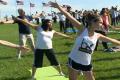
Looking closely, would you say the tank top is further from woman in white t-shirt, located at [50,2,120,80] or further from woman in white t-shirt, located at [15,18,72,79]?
woman in white t-shirt, located at [15,18,72,79]

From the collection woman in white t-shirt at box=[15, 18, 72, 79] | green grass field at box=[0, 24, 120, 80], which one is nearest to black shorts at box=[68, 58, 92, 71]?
woman in white t-shirt at box=[15, 18, 72, 79]

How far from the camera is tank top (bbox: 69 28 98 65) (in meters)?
8.68

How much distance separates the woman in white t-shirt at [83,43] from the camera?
866cm

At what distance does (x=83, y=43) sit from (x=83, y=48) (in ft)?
0.39

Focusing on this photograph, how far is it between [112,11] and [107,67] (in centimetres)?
2745

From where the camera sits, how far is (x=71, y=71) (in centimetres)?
903

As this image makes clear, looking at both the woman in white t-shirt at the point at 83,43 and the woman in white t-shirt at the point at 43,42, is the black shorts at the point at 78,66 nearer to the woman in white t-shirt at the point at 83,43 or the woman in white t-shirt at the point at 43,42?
the woman in white t-shirt at the point at 83,43

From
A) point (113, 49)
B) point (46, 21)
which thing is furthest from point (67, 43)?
point (46, 21)

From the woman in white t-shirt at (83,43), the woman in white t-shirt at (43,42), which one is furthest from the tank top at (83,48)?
the woman in white t-shirt at (43,42)

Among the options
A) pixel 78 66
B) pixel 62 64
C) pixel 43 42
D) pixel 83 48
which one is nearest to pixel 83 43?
pixel 83 48

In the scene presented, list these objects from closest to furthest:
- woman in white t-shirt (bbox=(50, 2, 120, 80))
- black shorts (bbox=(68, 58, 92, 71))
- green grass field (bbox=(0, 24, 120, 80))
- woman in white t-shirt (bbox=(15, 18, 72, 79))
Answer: woman in white t-shirt (bbox=(50, 2, 120, 80)) < black shorts (bbox=(68, 58, 92, 71)) < woman in white t-shirt (bbox=(15, 18, 72, 79)) < green grass field (bbox=(0, 24, 120, 80))

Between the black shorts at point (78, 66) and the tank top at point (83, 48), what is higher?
the tank top at point (83, 48)

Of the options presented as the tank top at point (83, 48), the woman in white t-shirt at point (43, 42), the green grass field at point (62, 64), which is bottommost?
the green grass field at point (62, 64)

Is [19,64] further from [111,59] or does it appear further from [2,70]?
[111,59]
